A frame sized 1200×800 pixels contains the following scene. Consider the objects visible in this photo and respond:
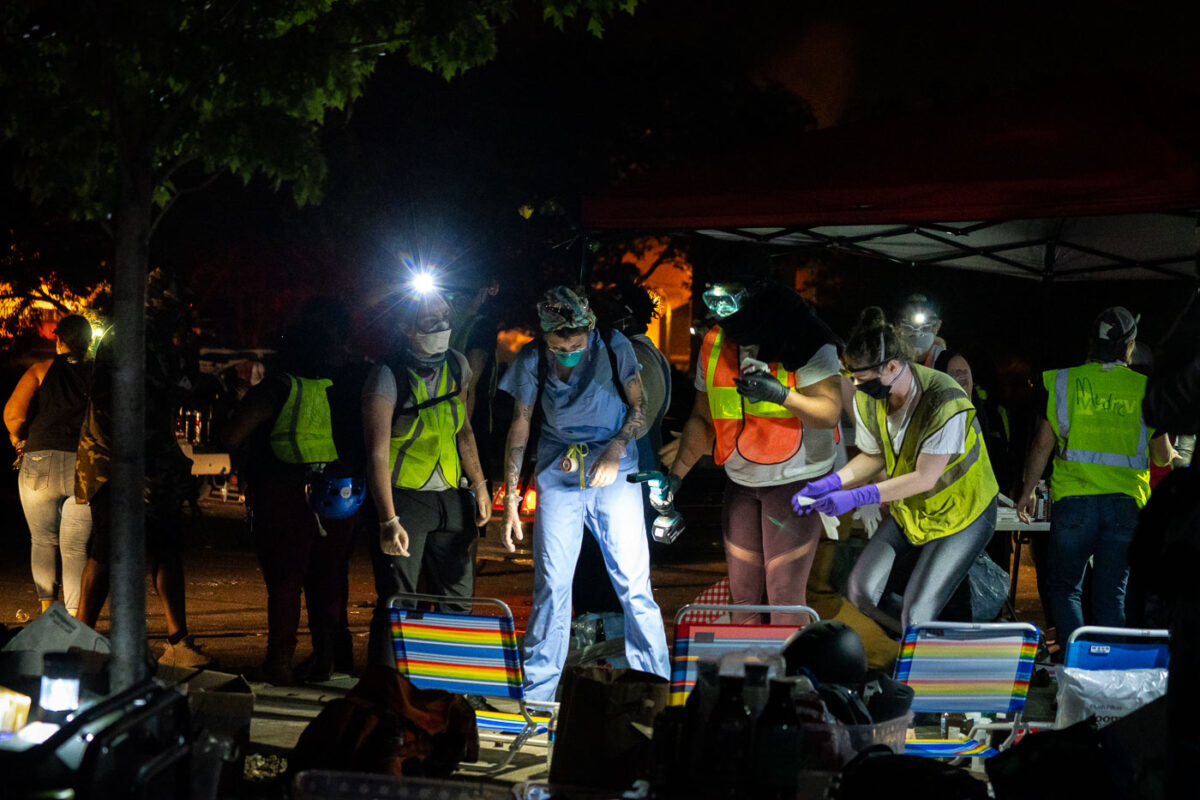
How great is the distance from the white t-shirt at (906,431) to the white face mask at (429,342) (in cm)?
201

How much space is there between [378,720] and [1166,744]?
2629 mm

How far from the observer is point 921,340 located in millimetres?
8242

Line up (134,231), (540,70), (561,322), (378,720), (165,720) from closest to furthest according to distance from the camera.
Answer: (165,720) → (134,231) → (378,720) → (561,322) → (540,70)

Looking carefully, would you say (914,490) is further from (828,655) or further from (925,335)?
(925,335)

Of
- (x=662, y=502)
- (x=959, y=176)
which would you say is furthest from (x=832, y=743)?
(x=959, y=176)

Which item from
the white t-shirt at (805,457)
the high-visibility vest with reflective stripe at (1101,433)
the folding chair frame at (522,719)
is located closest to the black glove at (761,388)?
the white t-shirt at (805,457)

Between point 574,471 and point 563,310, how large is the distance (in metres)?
0.77

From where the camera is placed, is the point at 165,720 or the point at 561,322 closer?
the point at 165,720

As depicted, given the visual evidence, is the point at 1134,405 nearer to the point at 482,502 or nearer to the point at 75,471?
the point at 482,502

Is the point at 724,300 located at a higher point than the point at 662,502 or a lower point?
higher

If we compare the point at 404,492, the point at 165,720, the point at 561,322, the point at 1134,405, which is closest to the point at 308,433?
the point at 404,492

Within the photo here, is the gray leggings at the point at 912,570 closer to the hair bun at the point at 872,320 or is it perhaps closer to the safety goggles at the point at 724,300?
the hair bun at the point at 872,320

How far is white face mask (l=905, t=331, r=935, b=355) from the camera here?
8234 mm

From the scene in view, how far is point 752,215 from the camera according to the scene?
7359 mm
